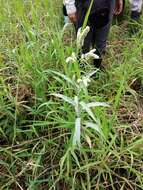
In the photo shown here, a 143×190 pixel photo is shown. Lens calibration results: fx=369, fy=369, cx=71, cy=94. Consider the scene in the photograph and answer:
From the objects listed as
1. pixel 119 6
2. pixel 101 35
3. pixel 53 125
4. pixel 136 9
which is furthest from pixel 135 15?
pixel 53 125

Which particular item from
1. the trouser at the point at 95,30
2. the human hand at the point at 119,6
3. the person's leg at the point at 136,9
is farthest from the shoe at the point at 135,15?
the trouser at the point at 95,30

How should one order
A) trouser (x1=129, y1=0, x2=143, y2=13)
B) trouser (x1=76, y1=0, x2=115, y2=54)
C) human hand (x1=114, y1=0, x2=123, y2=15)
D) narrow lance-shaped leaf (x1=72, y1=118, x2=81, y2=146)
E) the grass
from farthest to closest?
1. trouser (x1=129, y1=0, x2=143, y2=13)
2. human hand (x1=114, y1=0, x2=123, y2=15)
3. trouser (x1=76, y1=0, x2=115, y2=54)
4. the grass
5. narrow lance-shaped leaf (x1=72, y1=118, x2=81, y2=146)

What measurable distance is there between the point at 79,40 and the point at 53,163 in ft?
1.65

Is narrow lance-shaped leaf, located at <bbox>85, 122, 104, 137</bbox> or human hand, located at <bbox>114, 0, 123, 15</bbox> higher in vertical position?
human hand, located at <bbox>114, 0, 123, 15</bbox>

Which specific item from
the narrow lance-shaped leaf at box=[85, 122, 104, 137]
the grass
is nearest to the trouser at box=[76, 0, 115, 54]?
the grass

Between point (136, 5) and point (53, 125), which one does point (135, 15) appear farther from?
point (53, 125)

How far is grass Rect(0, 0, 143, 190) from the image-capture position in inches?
54.7

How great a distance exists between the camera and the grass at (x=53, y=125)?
1391mm

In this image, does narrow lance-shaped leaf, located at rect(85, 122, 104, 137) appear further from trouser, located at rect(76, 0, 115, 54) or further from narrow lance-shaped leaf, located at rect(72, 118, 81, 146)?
trouser, located at rect(76, 0, 115, 54)

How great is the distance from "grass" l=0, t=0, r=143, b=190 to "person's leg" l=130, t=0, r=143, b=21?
0.69 meters

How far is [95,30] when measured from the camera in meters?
1.83

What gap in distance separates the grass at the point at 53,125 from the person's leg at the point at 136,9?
69cm

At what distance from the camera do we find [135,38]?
7.03 feet

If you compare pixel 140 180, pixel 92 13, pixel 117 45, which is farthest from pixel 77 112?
pixel 117 45
